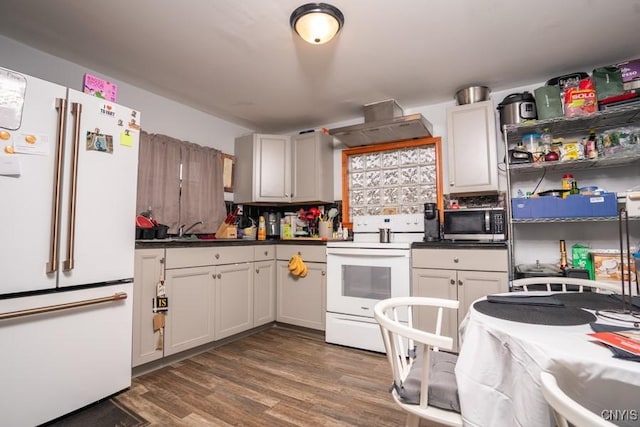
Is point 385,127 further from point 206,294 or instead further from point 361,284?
point 206,294

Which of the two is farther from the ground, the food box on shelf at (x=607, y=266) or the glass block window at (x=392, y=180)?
the glass block window at (x=392, y=180)

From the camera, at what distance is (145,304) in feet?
7.19

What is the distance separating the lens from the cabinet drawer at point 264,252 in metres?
3.12

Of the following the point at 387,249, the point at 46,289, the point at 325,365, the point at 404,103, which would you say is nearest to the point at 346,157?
the point at 404,103

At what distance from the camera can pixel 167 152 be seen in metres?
3.04

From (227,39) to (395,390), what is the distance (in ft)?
7.39

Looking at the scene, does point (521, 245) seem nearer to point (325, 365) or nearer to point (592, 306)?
point (592, 306)

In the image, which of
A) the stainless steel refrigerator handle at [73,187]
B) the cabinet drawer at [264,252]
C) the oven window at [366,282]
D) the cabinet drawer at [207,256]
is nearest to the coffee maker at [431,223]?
the oven window at [366,282]

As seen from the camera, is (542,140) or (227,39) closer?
(227,39)

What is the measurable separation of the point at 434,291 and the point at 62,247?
2.48 m

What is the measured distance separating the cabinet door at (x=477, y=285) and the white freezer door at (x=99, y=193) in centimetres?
234

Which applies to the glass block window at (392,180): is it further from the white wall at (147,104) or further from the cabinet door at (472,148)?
the white wall at (147,104)

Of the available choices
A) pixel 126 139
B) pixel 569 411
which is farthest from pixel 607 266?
pixel 126 139

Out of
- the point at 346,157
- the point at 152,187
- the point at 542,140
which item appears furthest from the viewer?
the point at 346,157
